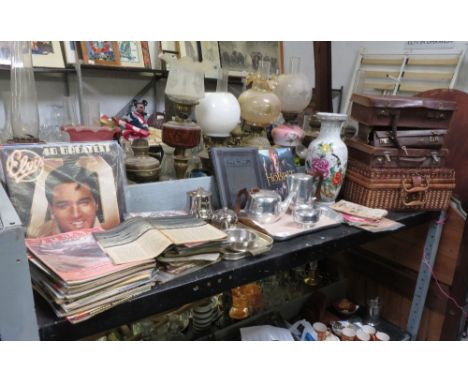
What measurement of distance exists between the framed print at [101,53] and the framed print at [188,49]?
35cm

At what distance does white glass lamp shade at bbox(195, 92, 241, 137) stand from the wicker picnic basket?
42 centimetres

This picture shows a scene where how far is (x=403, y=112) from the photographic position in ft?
3.52

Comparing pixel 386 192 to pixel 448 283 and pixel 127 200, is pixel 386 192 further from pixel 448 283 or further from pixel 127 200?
pixel 127 200

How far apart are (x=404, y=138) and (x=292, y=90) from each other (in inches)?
15.1

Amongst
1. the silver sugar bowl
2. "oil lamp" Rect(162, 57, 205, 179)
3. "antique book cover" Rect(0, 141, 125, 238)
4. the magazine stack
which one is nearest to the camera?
the magazine stack

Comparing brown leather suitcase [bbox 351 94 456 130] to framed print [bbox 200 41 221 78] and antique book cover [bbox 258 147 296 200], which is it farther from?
framed print [bbox 200 41 221 78]

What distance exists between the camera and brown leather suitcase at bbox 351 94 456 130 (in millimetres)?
1047

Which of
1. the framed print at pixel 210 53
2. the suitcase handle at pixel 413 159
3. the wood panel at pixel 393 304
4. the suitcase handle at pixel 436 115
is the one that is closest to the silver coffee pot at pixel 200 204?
the suitcase handle at pixel 413 159

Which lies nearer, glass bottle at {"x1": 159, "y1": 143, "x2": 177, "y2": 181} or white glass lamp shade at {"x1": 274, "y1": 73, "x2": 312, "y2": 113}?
glass bottle at {"x1": 159, "y1": 143, "x2": 177, "y2": 181}

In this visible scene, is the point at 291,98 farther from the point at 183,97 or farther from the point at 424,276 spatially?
the point at 424,276

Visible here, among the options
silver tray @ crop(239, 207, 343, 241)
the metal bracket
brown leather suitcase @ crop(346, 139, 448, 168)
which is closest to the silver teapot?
silver tray @ crop(239, 207, 343, 241)

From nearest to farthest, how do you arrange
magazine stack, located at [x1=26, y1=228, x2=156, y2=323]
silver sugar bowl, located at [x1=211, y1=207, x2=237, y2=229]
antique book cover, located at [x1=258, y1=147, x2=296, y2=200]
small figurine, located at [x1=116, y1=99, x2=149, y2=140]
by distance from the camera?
magazine stack, located at [x1=26, y1=228, x2=156, y2=323]
silver sugar bowl, located at [x1=211, y1=207, x2=237, y2=229]
antique book cover, located at [x1=258, y1=147, x2=296, y2=200]
small figurine, located at [x1=116, y1=99, x2=149, y2=140]

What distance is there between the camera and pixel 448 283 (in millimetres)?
1292

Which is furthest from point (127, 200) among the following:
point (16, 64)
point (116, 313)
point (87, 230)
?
point (16, 64)
